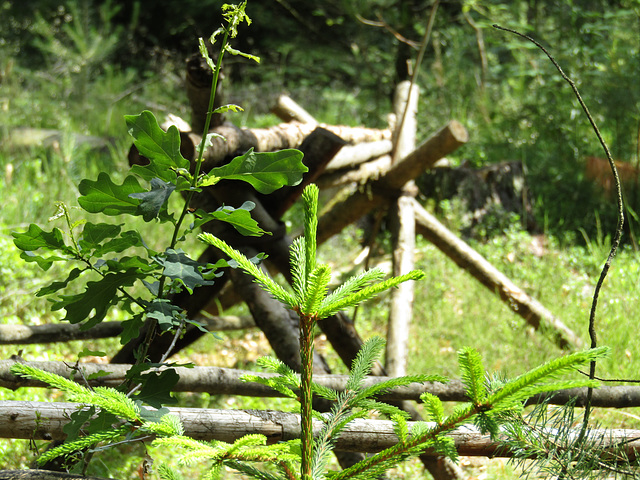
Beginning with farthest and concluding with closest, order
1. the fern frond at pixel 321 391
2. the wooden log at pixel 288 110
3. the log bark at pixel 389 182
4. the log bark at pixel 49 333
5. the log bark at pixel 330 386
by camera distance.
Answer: the wooden log at pixel 288 110 → the log bark at pixel 389 182 → the log bark at pixel 49 333 → the log bark at pixel 330 386 → the fern frond at pixel 321 391

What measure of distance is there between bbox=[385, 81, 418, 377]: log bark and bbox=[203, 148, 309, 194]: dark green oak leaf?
4.69 ft

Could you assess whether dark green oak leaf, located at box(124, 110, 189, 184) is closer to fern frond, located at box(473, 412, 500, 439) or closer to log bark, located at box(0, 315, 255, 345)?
fern frond, located at box(473, 412, 500, 439)

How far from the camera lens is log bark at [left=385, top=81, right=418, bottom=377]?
2871 millimetres

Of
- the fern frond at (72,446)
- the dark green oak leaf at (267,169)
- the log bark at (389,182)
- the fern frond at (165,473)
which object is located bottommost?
the fern frond at (165,473)

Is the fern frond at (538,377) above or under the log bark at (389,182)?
under

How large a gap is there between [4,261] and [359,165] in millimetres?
2100

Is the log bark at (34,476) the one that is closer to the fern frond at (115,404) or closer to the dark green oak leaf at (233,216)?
the fern frond at (115,404)

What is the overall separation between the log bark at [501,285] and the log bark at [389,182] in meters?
0.27

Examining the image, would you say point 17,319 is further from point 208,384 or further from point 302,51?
point 302,51

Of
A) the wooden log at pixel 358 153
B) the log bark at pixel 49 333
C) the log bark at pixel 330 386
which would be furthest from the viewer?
the wooden log at pixel 358 153

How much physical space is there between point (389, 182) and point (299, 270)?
2655 mm

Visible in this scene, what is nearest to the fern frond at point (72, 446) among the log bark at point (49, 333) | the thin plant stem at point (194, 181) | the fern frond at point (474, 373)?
the thin plant stem at point (194, 181)

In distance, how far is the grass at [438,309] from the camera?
9.45ft

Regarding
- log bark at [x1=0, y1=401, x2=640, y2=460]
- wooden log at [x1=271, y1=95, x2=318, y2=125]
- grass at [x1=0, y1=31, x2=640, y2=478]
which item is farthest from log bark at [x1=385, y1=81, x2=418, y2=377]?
log bark at [x1=0, y1=401, x2=640, y2=460]
